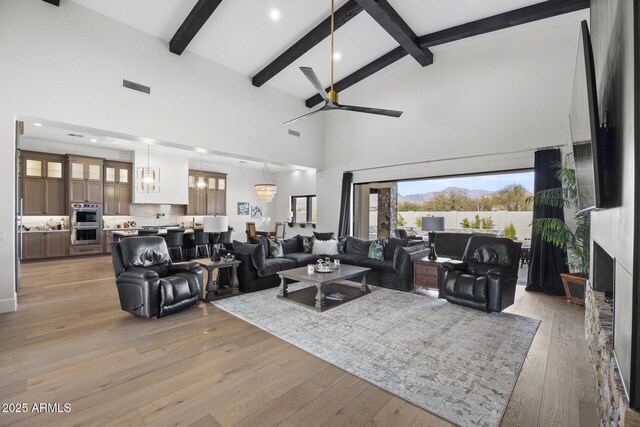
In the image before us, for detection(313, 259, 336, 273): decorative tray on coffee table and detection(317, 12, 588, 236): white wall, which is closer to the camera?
detection(313, 259, 336, 273): decorative tray on coffee table

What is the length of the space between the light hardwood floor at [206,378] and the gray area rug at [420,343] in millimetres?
138

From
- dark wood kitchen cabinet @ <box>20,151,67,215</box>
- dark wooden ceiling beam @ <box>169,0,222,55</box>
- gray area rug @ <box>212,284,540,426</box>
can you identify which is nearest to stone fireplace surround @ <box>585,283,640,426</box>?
gray area rug @ <box>212,284,540,426</box>

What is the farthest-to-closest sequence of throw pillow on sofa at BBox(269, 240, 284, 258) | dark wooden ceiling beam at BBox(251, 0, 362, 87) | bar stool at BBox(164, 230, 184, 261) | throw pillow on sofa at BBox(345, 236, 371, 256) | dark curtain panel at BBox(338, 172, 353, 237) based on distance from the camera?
dark curtain panel at BBox(338, 172, 353, 237)
bar stool at BBox(164, 230, 184, 261)
throw pillow on sofa at BBox(345, 236, 371, 256)
throw pillow on sofa at BBox(269, 240, 284, 258)
dark wooden ceiling beam at BBox(251, 0, 362, 87)

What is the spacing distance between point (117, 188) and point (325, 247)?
721cm

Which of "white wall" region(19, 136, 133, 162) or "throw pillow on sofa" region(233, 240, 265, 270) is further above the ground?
"white wall" region(19, 136, 133, 162)

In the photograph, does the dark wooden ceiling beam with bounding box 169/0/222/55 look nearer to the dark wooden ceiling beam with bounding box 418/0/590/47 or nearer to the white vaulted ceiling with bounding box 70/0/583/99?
the white vaulted ceiling with bounding box 70/0/583/99

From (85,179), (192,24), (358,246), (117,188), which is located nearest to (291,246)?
(358,246)

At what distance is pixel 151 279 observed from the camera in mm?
3756

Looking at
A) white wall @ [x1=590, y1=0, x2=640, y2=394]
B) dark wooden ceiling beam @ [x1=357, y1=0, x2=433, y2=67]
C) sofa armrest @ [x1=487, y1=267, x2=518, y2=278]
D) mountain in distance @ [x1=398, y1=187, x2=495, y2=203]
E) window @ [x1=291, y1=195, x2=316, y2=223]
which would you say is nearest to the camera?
white wall @ [x1=590, y1=0, x2=640, y2=394]

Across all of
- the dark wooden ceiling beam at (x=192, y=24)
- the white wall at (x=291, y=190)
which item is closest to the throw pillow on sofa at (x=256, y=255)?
Answer: the dark wooden ceiling beam at (x=192, y=24)

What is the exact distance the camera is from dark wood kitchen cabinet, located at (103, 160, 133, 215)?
9055mm

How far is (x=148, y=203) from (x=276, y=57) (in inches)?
256

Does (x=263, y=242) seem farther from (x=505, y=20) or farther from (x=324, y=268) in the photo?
(x=505, y=20)

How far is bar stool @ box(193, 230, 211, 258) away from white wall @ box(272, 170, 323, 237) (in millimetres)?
3659
